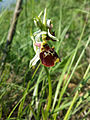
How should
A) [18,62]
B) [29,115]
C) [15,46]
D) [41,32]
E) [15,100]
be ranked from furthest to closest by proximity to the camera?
1. [15,46]
2. [18,62]
3. [15,100]
4. [29,115]
5. [41,32]

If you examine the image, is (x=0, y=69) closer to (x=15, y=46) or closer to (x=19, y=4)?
(x=15, y=46)

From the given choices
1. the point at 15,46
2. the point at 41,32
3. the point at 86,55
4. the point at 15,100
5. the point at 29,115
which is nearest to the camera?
the point at 41,32

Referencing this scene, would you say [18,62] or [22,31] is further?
[22,31]

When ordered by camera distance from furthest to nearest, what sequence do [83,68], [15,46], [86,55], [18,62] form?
[86,55], [83,68], [15,46], [18,62]

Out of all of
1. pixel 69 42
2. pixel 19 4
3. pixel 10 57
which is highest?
pixel 19 4

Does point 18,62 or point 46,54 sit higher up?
point 46,54

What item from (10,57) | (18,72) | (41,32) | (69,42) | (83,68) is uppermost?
(41,32)

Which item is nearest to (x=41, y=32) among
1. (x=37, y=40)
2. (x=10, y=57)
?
(x=37, y=40)

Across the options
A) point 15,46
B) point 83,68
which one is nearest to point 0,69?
point 15,46

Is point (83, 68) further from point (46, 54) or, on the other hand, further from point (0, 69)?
point (46, 54)
